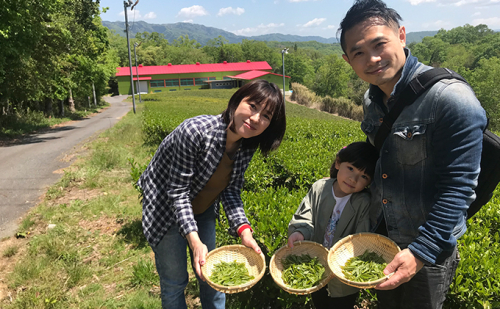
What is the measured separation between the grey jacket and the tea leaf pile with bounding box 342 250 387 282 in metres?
0.24

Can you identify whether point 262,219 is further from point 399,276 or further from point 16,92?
point 16,92

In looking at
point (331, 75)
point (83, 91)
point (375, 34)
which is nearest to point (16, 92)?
point (83, 91)

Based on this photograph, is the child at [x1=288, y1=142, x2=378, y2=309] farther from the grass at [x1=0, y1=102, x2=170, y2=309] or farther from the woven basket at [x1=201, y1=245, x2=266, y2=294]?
the grass at [x1=0, y1=102, x2=170, y2=309]

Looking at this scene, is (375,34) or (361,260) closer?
(375,34)

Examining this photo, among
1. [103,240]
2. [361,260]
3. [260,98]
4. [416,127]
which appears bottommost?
[103,240]

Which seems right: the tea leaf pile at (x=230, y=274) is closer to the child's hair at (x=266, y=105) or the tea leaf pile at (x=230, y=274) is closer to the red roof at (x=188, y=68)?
the child's hair at (x=266, y=105)

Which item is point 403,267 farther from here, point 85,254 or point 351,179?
point 85,254

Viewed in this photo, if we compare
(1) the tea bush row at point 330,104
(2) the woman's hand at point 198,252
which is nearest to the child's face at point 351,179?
(2) the woman's hand at point 198,252

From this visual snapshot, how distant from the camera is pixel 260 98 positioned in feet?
7.57

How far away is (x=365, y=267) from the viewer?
2139mm

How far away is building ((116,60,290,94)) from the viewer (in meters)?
67.1

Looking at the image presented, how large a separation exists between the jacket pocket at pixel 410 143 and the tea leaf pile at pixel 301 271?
95 cm

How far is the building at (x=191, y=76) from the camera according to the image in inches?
2643

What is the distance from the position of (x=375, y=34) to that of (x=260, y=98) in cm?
82
